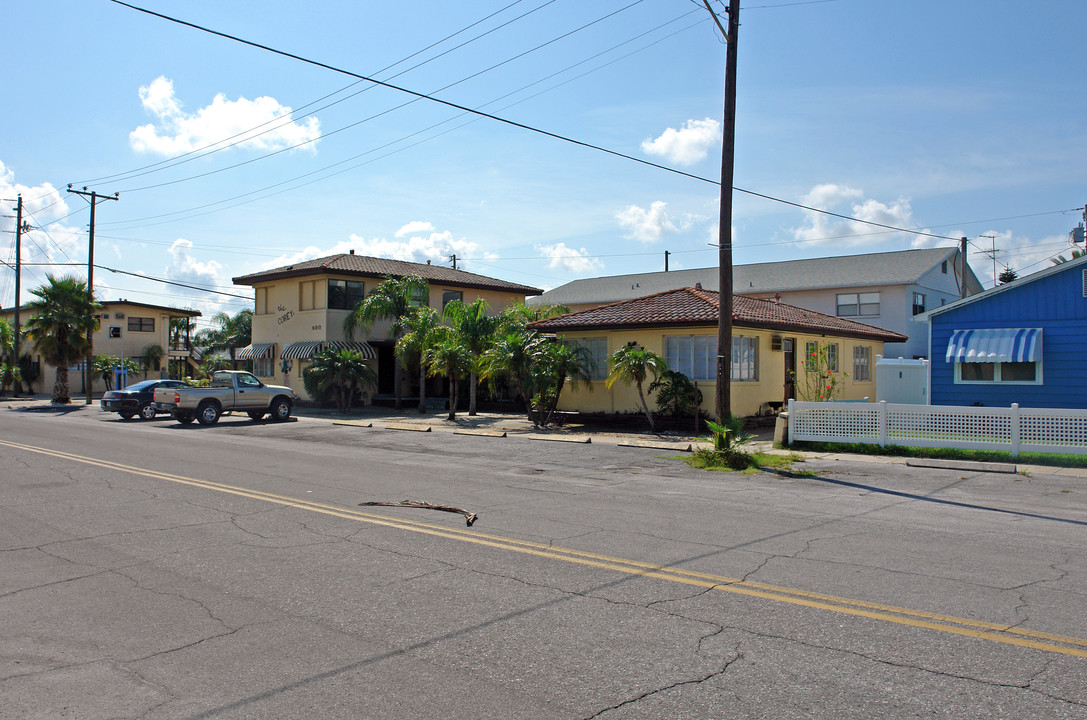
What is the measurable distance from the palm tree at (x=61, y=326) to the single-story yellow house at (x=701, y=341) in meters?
27.8

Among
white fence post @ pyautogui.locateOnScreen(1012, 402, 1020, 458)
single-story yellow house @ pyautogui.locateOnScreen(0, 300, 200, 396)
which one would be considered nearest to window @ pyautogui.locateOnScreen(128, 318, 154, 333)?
single-story yellow house @ pyautogui.locateOnScreen(0, 300, 200, 396)

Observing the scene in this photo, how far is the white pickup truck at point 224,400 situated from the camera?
2597cm

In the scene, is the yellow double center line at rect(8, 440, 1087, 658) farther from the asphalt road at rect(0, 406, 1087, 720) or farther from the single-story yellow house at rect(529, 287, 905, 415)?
the single-story yellow house at rect(529, 287, 905, 415)

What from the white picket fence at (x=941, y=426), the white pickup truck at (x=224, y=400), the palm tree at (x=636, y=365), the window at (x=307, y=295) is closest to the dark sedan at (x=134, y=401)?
the white pickup truck at (x=224, y=400)

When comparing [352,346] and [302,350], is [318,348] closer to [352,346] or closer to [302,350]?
[302,350]

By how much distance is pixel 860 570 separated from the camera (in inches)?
268

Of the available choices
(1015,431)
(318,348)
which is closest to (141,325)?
(318,348)

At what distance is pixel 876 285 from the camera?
3928 centimetres

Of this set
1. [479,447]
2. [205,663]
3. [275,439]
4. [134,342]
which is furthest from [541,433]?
[134,342]

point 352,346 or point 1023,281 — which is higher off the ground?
point 1023,281

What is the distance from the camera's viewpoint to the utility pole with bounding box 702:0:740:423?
15891 millimetres

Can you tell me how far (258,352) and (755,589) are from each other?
32999 mm

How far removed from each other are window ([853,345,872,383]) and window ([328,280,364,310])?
801 inches

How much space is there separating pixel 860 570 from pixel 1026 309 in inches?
653
